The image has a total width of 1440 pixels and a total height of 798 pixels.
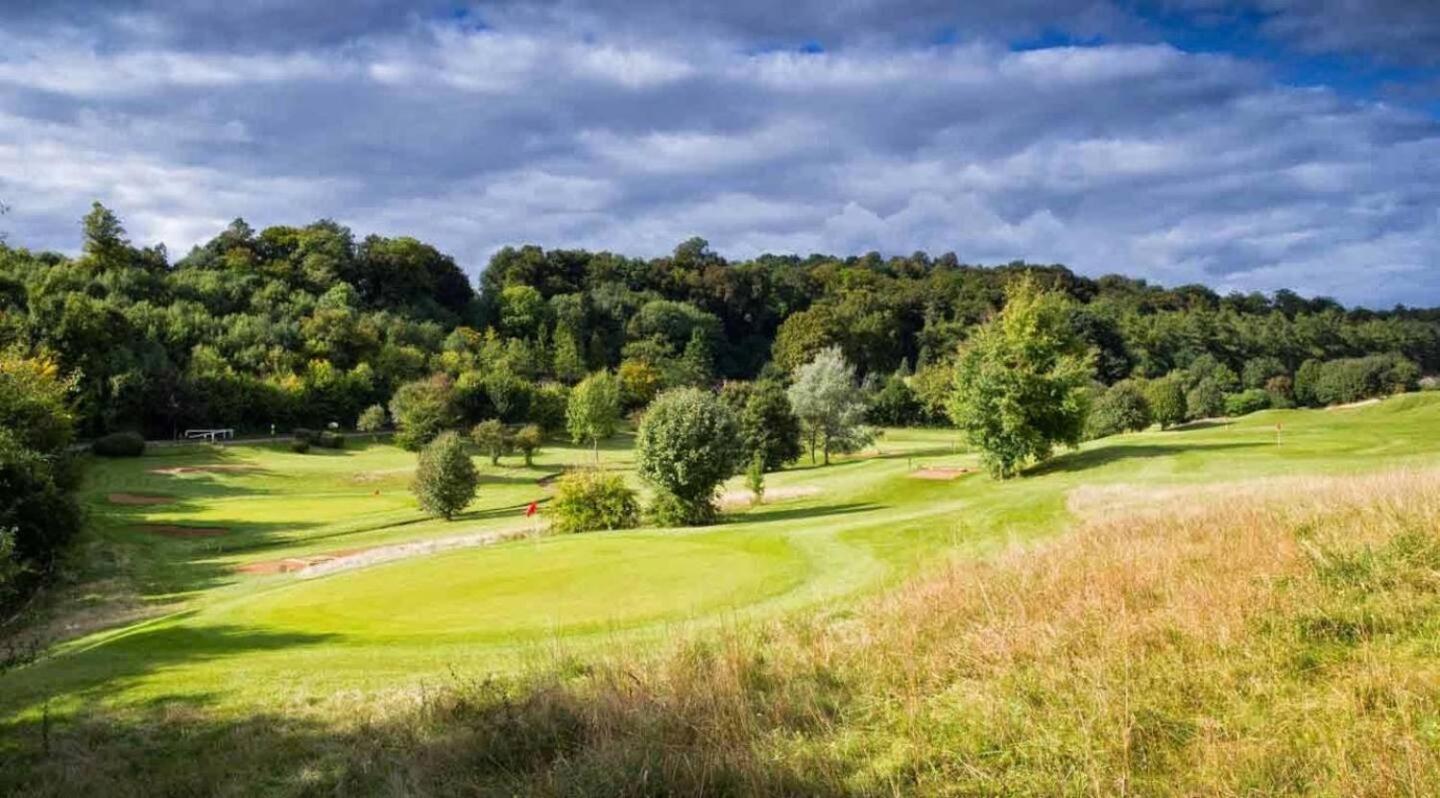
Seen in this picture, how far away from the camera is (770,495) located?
1638 inches

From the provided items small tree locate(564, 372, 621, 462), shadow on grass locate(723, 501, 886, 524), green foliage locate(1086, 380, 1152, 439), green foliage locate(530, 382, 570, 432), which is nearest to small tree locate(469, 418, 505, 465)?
small tree locate(564, 372, 621, 462)

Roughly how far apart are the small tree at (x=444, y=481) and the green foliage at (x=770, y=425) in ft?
57.7

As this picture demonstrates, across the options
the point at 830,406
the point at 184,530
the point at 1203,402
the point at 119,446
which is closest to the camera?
the point at 184,530

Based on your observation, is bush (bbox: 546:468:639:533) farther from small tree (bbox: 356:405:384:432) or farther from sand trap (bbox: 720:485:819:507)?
small tree (bbox: 356:405:384:432)

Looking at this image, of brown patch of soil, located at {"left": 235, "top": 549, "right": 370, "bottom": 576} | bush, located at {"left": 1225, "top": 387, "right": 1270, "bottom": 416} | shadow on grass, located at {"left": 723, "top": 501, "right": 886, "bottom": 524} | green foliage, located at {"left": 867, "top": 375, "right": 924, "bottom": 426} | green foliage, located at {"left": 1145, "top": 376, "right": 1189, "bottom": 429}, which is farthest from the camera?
green foliage, located at {"left": 867, "top": 375, "right": 924, "bottom": 426}

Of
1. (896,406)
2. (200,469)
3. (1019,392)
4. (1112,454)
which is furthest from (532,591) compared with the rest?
(896,406)

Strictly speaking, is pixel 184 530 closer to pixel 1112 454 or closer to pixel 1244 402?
pixel 1112 454

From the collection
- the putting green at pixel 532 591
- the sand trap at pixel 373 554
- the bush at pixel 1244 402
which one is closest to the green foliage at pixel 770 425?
the sand trap at pixel 373 554

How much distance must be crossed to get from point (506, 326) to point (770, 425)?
6487 centimetres

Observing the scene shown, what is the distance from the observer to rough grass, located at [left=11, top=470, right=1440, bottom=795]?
19.8 ft

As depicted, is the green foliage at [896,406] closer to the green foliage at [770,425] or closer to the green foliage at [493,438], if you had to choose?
the green foliage at [770,425]

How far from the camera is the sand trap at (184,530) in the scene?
3800 centimetres

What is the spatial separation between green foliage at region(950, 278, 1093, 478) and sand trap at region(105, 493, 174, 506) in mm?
40863

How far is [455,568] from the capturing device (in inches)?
771
